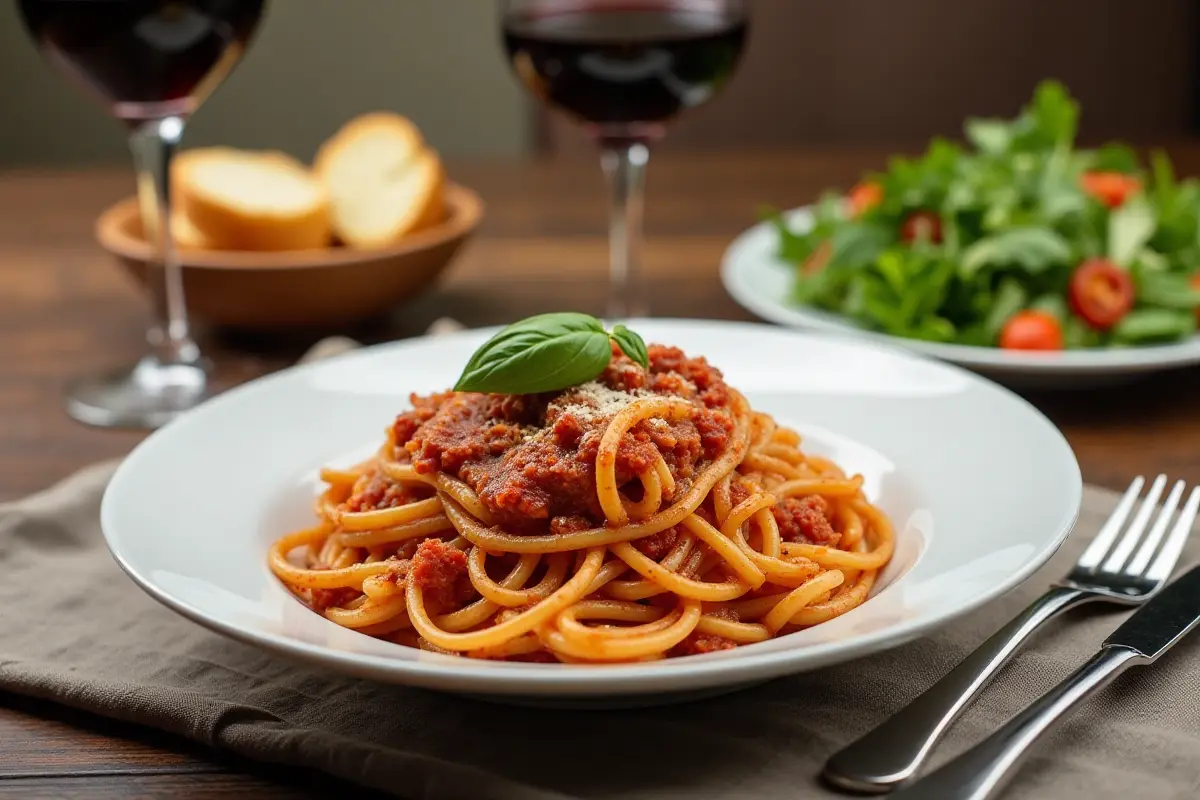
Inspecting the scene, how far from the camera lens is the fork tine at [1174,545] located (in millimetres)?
2219

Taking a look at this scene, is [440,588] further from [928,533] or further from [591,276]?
[591,276]

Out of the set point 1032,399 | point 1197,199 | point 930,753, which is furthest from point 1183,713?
point 1197,199

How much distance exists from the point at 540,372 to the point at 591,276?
7.42 ft

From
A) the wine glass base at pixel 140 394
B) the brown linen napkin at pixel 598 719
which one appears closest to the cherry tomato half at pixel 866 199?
the wine glass base at pixel 140 394

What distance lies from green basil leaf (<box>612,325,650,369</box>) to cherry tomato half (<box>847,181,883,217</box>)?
197 cm

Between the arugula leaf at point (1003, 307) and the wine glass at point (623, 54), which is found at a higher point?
the wine glass at point (623, 54)

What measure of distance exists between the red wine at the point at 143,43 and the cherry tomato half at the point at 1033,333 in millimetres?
1982

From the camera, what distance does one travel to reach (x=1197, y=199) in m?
Result: 3.94

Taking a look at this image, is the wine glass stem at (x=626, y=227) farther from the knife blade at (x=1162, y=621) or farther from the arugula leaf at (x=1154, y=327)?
the knife blade at (x=1162, y=621)

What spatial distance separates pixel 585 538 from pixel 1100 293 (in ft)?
6.68

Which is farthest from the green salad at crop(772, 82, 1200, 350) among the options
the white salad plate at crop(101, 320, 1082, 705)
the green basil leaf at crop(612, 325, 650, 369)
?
the green basil leaf at crop(612, 325, 650, 369)

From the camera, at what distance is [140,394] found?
3381mm

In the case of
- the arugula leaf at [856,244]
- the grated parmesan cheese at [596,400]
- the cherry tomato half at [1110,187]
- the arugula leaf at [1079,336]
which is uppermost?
the grated parmesan cheese at [596,400]

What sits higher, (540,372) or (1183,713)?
(540,372)
